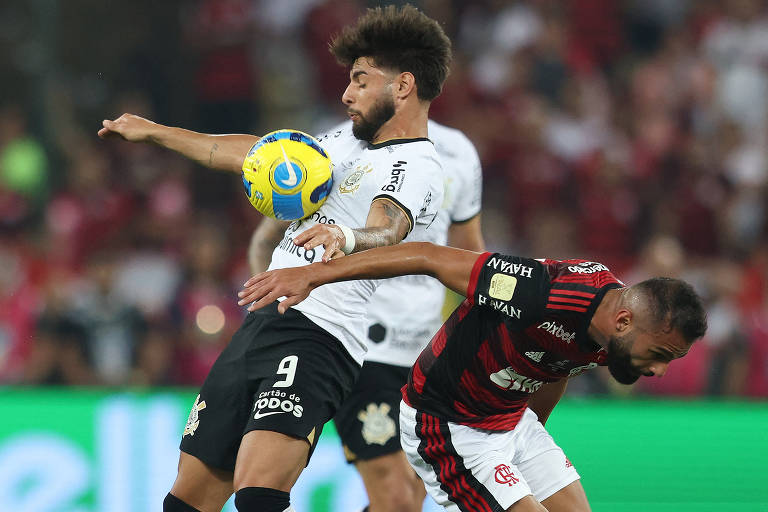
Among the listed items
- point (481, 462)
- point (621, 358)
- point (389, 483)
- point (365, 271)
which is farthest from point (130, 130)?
point (621, 358)

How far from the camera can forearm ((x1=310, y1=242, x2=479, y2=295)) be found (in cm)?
378

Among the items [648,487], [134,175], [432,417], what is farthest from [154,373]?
[432,417]

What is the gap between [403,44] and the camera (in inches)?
177

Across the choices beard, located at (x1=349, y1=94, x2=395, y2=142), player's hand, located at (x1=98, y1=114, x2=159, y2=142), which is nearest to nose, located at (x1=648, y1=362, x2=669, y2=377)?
beard, located at (x1=349, y1=94, x2=395, y2=142)

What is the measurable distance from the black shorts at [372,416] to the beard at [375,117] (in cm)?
139

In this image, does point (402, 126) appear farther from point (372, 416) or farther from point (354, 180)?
point (372, 416)

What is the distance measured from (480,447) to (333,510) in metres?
2.34

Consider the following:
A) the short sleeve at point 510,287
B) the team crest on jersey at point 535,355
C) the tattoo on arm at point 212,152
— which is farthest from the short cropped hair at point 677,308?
the tattoo on arm at point 212,152

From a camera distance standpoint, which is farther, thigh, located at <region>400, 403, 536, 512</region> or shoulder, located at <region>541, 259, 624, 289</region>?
thigh, located at <region>400, 403, 536, 512</region>

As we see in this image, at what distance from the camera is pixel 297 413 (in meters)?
4.11

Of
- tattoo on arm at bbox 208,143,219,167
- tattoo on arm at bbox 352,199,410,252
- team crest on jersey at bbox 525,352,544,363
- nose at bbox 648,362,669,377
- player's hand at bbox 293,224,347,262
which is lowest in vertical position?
nose at bbox 648,362,669,377

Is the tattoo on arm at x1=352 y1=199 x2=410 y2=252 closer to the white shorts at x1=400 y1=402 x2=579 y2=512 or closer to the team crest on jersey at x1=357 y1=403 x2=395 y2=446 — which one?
the white shorts at x1=400 y1=402 x2=579 y2=512

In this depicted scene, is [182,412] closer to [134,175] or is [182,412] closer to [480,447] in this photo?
[480,447]

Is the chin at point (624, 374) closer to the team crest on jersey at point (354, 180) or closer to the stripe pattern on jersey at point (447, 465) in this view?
the stripe pattern on jersey at point (447, 465)
